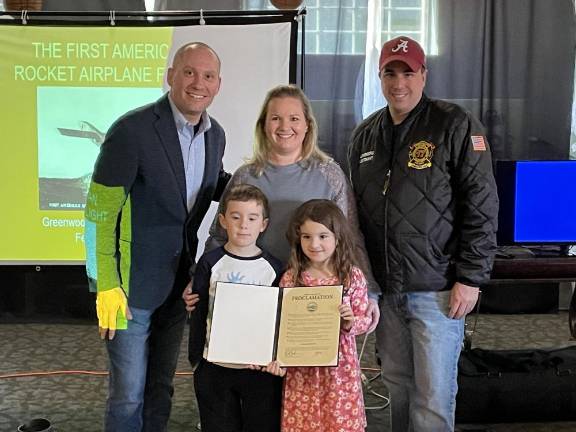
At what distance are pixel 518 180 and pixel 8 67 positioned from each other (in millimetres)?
2805

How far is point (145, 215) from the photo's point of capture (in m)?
2.18

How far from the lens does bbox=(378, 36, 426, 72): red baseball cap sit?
2182mm

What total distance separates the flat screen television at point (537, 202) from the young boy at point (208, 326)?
1.63 m

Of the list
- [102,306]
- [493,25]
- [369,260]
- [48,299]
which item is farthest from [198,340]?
[493,25]

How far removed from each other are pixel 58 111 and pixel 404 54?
2.49 m

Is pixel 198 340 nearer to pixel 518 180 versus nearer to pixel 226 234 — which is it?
pixel 226 234

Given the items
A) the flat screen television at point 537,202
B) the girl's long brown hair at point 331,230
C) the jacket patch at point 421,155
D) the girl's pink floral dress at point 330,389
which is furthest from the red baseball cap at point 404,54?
the flat screen television at point 537,202

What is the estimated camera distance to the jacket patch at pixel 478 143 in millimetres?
2137

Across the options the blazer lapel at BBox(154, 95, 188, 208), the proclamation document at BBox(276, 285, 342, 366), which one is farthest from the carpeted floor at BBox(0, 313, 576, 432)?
the blazer lapel at BBox(154, 95, 188, 208)

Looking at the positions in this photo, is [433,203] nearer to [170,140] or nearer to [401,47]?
[401,47]

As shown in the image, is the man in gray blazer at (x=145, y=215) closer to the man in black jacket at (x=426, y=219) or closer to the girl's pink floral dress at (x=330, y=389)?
the girl's pink floral dress at (x=330, y=389)

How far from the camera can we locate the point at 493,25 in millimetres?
4652

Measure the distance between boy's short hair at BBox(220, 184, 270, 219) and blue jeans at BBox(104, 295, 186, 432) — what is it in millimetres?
425

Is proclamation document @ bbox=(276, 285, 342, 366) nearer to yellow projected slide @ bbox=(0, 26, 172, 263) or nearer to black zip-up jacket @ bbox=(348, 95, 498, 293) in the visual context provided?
black zip-up jacket @ bbox=(348, 95, 498, 293)
